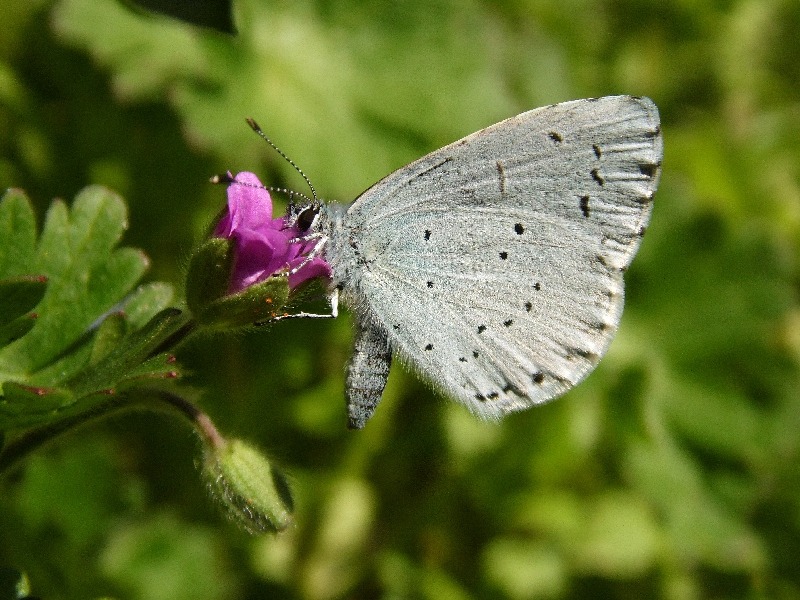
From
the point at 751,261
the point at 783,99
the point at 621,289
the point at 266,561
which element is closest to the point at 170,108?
the point at 266,561

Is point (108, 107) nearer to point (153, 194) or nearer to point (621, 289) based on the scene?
point (153, 194)

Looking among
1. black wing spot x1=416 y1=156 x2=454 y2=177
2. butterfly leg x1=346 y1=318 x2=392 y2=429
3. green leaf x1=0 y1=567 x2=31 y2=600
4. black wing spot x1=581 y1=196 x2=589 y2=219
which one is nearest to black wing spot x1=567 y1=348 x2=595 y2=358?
black wing spot x1=581 y1=196 x2=589 y2=219

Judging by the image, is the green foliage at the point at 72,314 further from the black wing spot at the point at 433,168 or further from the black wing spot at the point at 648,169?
the black wing spot at the point at 648,169

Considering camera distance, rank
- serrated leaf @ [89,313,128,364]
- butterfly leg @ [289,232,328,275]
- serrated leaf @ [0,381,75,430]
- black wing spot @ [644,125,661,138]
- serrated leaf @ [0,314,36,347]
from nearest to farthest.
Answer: serrated leaf @ [0,381,75,430]
serrated leaf @ [0,314,36,347]
serrated leaf @ [89,313,128,364]
butterfly leg @ [289,232,328,275]
black wing spot @ [644,125,661,138]

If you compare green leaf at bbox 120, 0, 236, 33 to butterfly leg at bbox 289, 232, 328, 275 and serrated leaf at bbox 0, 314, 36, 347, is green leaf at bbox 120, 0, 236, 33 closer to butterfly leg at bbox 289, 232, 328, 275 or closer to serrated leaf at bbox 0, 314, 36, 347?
butterfly leg at bbox 289, 232, 328, 275

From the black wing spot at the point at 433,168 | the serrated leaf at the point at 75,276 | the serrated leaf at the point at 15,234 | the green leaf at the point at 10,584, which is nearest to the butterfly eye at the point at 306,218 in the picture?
the black wing spot at the point at 433,168

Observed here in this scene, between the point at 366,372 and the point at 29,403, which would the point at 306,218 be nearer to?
the point at 366,372
